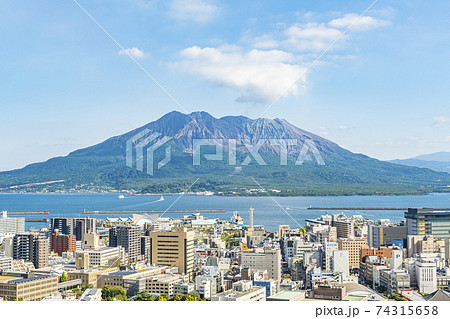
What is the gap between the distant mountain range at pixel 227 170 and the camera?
1538 centimetres

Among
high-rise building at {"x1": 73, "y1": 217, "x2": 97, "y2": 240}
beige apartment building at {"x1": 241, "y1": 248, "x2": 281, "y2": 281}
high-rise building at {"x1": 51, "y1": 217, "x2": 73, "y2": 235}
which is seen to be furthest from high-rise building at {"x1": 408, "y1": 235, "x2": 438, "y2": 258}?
high-rise building at {"x1": 51, "y1": 217, "x2": 73, "y2": 235}

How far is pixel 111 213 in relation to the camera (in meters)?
20.2

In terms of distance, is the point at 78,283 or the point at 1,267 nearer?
the point at 78,283

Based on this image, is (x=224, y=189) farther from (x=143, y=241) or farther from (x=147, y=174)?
(x=143, y=241)

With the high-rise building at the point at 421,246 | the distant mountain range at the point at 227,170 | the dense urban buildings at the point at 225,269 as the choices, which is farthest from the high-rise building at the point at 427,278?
the distant mountain range at the point at 227,170

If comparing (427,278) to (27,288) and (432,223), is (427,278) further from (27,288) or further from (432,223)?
(432,223)

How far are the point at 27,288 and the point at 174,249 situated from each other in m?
2.44

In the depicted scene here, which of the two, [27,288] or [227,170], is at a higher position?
[227,170]

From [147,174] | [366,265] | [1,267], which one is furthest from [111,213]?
[366,265]

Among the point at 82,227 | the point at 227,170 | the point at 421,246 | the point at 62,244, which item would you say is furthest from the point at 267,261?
the point at 227,170

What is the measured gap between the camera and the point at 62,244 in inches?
389

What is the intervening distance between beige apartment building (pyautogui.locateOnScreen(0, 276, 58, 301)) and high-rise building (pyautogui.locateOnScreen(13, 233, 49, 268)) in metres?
3.45

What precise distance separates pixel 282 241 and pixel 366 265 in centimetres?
257
